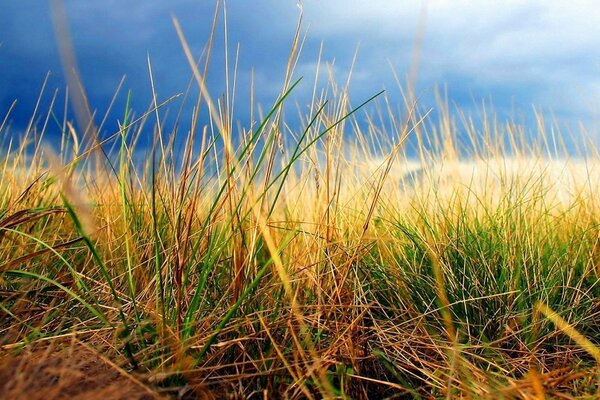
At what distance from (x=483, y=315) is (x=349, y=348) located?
58 centimetres

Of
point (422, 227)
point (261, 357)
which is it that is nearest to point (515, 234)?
point (422, 227)

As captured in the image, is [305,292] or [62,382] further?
[305,292]

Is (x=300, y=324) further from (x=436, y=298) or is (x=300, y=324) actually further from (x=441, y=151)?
(x=441, y=151)

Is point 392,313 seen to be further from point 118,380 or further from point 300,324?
point 118,380

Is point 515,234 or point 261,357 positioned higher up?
point 261,357

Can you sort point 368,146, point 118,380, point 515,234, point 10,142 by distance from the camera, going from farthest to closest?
1. point 10,142
2. point 368,146
3. point 515,234
4. point 118,380

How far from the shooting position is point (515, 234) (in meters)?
2.05

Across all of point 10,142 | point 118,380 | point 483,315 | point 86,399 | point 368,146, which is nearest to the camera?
point 86,399

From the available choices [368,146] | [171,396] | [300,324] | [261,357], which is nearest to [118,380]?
[171,396]

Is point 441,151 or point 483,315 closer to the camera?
point 483,315

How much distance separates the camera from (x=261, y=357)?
1.30 m

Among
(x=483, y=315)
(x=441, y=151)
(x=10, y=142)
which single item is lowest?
(x=483, y=315)

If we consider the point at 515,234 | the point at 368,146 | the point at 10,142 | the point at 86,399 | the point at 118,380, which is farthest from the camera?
the point at 10,142

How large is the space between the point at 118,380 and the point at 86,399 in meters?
0.19
